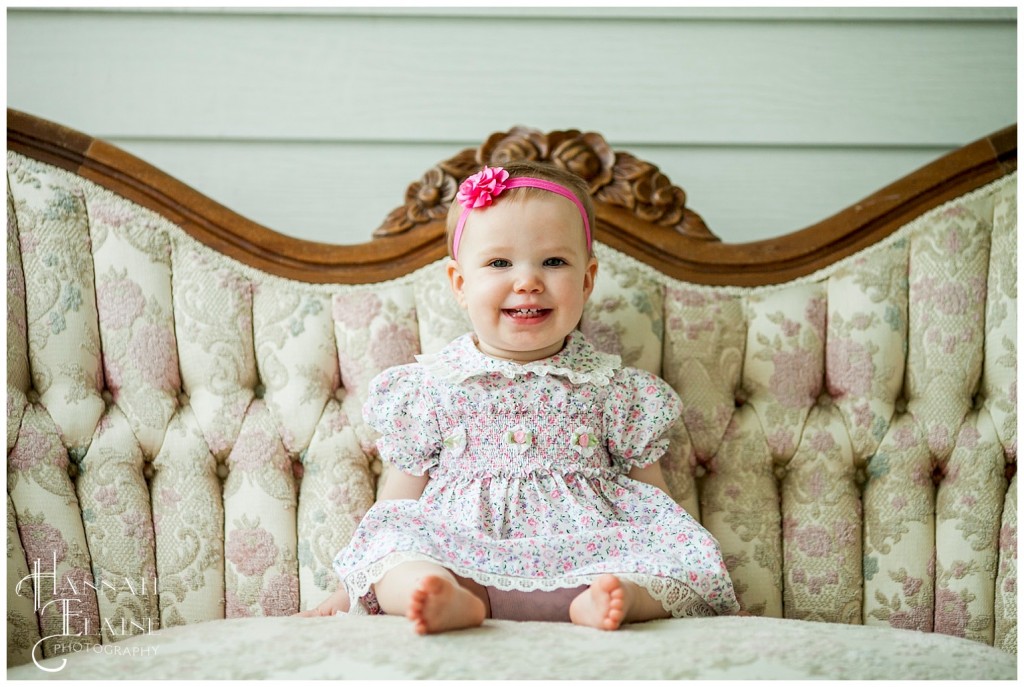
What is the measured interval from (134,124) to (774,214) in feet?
4.71

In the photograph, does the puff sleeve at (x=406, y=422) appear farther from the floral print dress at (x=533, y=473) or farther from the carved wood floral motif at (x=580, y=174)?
the carved wood floral motif at (x=580, y=174)

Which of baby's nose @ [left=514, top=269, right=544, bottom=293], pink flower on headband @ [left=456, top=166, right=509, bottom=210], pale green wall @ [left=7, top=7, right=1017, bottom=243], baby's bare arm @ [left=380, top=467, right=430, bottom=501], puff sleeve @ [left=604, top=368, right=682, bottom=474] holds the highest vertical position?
pale green wall @ [left=7, top=7, right=1017, bottom=243]

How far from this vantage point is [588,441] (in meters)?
1.53

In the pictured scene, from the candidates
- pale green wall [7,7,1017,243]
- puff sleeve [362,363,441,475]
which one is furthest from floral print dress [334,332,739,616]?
pale green wall [7,7,1017,243]

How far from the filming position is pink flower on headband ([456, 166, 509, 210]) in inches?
58.4

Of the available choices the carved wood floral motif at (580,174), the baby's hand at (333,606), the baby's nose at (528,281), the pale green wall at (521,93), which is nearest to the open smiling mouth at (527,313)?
the baby's nose at (528,281)

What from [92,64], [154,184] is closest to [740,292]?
[154,184]

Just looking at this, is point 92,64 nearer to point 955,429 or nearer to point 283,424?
point 283,424

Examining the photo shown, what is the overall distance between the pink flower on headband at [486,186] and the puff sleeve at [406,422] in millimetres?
312

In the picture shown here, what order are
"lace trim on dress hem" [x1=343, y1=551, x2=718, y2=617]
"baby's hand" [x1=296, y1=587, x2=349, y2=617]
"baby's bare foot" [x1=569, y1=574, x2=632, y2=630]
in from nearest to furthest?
1. "baby's bare foot" [x1=569, y1=574, x2=632, y2=630]
2. "lace trim on dress hem" [x1=343, y1=551, x2=718, y2=617]
3. "baby's hand" [x1=296, y1=587, x2=349, y2=617]

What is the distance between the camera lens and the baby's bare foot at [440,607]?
1.13m

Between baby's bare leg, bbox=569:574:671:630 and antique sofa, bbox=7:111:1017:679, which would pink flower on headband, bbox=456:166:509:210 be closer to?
antique sofa, bbox=7:111:1017:679

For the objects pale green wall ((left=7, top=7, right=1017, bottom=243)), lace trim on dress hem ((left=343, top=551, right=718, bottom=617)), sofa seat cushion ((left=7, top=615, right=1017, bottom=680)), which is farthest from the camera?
pale green wall ((left=7, top=7, right=1017, bottom=243))

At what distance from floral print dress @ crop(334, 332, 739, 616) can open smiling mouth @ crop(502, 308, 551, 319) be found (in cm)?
9
